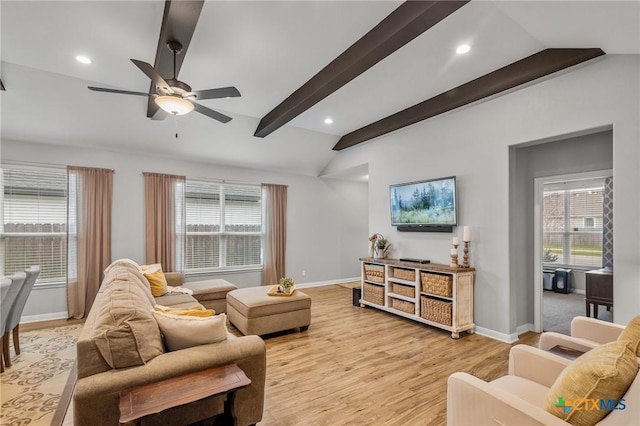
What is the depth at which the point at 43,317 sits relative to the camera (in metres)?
4.52

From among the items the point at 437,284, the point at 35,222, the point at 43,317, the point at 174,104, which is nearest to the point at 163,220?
the point at 35,222

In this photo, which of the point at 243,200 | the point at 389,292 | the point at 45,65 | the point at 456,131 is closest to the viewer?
the point at 45,65

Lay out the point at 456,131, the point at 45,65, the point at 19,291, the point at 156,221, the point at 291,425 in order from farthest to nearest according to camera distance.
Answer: the point at 156,221
the point at 456,131
the point at 45,65
the point at 19,291
the point at 291,425

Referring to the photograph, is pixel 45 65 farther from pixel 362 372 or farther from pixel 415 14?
pixel 362 372

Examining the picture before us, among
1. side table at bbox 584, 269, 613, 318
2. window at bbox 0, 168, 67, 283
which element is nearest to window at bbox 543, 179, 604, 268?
side table at bbox 584, 269, 613, 318

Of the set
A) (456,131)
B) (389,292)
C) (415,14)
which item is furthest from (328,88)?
(389,292)

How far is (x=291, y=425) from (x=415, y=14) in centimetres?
322

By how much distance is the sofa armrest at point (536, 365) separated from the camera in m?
1.75

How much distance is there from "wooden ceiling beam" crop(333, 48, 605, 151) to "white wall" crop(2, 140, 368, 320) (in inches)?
103

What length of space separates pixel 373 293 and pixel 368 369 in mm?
2139

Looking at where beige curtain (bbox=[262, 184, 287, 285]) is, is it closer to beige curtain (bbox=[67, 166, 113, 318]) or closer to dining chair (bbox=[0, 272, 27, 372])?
beige curtain (bbox=[67, 166, 113, 318])

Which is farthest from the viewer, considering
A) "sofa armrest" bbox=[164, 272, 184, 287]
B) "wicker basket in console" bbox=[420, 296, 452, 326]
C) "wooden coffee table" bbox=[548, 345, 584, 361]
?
"sofa armrest" bbox=[164, 272, 184, 287]

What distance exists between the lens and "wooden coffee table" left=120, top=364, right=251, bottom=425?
1.36m

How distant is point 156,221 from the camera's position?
17.4ft
